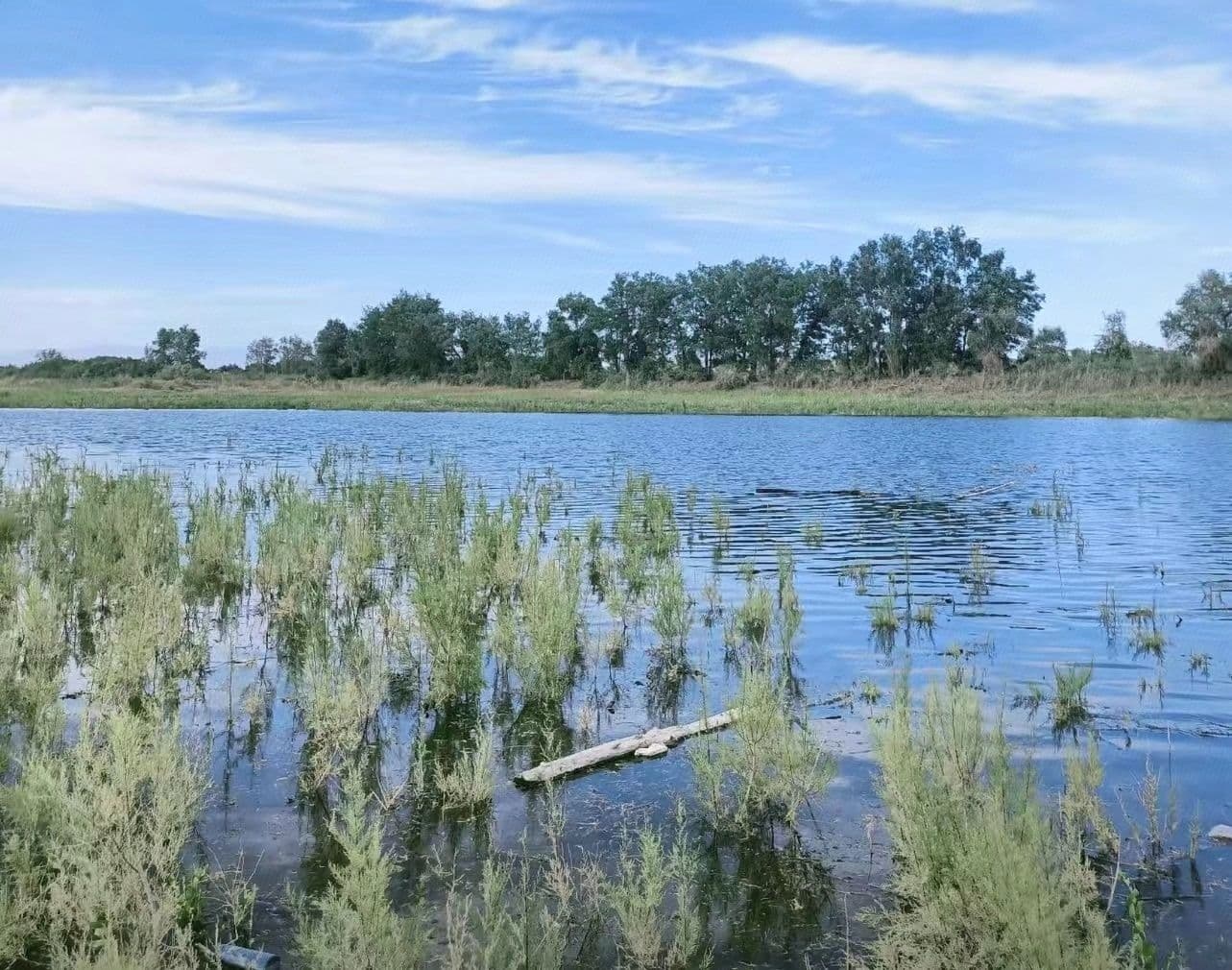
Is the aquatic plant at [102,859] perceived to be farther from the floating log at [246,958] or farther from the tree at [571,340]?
the tree at [571,340]

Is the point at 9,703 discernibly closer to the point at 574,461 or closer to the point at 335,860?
the point at 335,860

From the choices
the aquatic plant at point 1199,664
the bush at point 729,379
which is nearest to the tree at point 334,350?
the bush at point 729,379

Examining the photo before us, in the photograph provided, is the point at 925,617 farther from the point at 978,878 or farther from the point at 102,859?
the point at 102,859

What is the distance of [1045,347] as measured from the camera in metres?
89.9

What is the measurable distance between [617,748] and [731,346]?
308ft

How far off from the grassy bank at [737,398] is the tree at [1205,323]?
247 centimetres

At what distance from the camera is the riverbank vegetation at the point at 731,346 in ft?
261

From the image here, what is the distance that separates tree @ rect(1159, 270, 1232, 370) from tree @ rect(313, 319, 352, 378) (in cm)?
7921

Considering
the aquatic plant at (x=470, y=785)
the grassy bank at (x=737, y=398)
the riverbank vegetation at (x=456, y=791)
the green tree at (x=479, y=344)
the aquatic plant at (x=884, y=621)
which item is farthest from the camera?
the green tree at (x=479, y=344)

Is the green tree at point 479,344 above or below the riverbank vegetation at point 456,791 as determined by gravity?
above

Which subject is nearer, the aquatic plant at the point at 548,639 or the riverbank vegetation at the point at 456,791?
the riverbank vegetation at the point at 456,791

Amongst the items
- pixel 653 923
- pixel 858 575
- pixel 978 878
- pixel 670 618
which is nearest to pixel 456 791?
pixel 653 923

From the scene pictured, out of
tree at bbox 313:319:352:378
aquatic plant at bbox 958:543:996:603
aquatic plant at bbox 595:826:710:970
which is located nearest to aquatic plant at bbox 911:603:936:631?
aquatic plant at bbox 958:543:996:603

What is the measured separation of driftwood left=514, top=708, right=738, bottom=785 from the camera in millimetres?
6902
